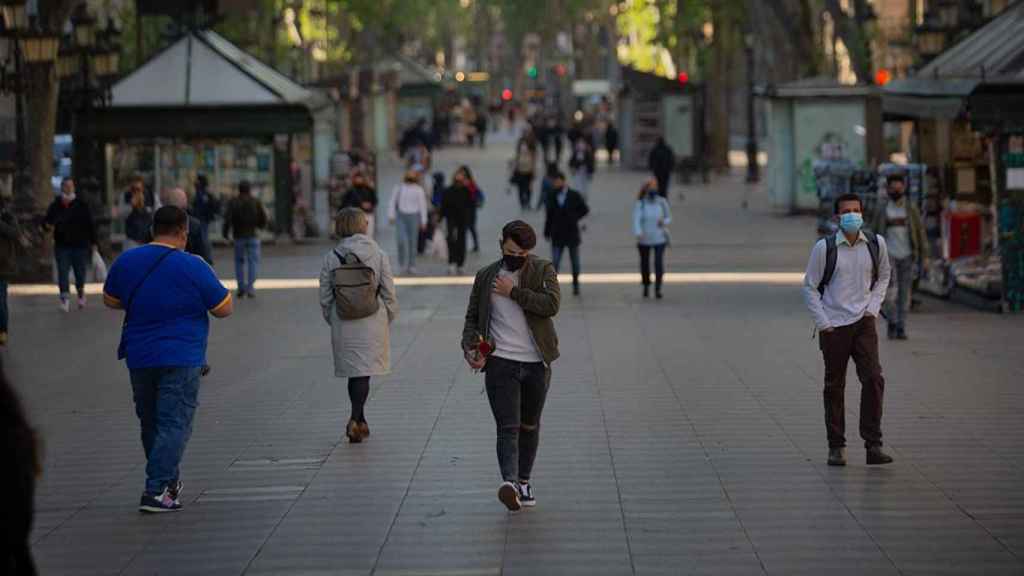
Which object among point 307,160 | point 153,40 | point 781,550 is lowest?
point 781,550

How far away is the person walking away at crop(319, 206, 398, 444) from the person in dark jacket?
290 inches

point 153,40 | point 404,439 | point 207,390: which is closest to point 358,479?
point 404,439

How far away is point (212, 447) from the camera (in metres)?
12.4

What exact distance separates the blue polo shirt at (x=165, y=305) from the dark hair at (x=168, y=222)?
14 cm

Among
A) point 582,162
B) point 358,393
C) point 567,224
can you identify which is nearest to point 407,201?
point 567,224

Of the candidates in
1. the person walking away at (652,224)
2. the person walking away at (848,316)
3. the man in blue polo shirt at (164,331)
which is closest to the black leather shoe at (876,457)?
the person walking away at (848,316)

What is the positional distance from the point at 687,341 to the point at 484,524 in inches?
347

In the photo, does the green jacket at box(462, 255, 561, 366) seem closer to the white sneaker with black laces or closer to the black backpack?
the white sneaker with black laces

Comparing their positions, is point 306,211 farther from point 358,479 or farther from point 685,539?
point 685,539

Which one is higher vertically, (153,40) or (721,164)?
(153,40)

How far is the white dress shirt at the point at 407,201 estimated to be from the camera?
2627 centimetres

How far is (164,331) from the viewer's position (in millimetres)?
9914

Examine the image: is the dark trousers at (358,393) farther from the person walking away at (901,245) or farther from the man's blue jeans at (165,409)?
the person walking away at (901,245)

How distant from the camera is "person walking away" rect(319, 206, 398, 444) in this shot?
483 inches
